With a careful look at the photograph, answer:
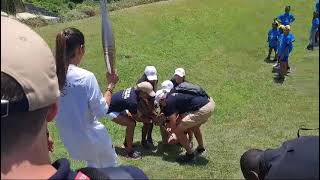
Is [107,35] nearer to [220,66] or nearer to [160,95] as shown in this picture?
[160,95]

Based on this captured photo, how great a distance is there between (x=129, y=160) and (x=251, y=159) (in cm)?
412

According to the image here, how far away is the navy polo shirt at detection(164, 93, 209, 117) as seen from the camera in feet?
24.8

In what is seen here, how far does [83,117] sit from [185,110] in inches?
144

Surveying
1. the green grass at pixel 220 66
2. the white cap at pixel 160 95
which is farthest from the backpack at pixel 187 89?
the green grass at pixel 220 66

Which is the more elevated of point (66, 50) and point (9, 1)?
point (66, 50)

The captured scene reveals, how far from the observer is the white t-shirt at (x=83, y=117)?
3.99 meters

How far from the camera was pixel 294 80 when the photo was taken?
1548 mm

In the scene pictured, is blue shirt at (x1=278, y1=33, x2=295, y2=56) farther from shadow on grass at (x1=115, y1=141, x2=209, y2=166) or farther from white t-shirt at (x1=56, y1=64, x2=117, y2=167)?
white t-shirt at (x1=56, y1=64, x2=117, y2=167)

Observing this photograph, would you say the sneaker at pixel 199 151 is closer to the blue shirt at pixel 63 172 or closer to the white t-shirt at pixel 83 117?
the white t-shirt at pixel 83 117

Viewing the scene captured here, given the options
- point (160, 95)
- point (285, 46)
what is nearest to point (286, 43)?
point (285, 46)

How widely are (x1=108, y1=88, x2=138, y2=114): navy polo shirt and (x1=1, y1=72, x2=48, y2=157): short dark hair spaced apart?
6051mm

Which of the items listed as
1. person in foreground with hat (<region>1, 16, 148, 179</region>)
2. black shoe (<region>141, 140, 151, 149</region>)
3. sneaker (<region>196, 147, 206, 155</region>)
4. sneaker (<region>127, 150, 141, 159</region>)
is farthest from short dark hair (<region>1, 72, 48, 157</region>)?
black shoe (<region>141, 140, 151, 149</region>)

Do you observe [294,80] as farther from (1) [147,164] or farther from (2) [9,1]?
(2) [9,1]

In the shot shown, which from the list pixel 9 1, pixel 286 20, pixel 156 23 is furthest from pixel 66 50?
pixel 156 23
